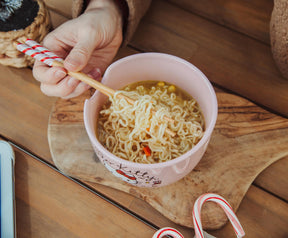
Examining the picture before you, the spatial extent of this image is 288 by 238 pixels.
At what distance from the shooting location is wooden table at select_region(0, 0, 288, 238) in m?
0.83

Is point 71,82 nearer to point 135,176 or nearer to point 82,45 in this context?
point 82,45

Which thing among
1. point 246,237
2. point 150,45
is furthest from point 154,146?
point 150,45

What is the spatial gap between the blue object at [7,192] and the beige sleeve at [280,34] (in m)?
0.86

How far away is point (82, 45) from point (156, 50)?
327mm

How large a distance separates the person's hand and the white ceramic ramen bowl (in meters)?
0.11

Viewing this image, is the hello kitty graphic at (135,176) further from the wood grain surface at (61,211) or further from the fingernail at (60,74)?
the fingernail at (60,74)

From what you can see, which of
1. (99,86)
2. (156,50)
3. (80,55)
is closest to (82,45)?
(80,55)

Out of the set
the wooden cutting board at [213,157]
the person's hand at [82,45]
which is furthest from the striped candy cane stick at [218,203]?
the person's hand at [82,45]

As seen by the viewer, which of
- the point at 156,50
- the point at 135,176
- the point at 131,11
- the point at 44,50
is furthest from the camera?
the point at 156,50

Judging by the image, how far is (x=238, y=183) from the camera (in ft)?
2.77

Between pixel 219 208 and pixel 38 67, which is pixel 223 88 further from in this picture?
pixel 38 67

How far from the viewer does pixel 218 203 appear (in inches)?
31.3

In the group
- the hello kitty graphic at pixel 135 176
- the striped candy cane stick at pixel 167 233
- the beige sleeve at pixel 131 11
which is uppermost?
the beige sleeve at pixel 131 11

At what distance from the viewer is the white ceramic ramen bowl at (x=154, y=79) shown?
2.22ft
